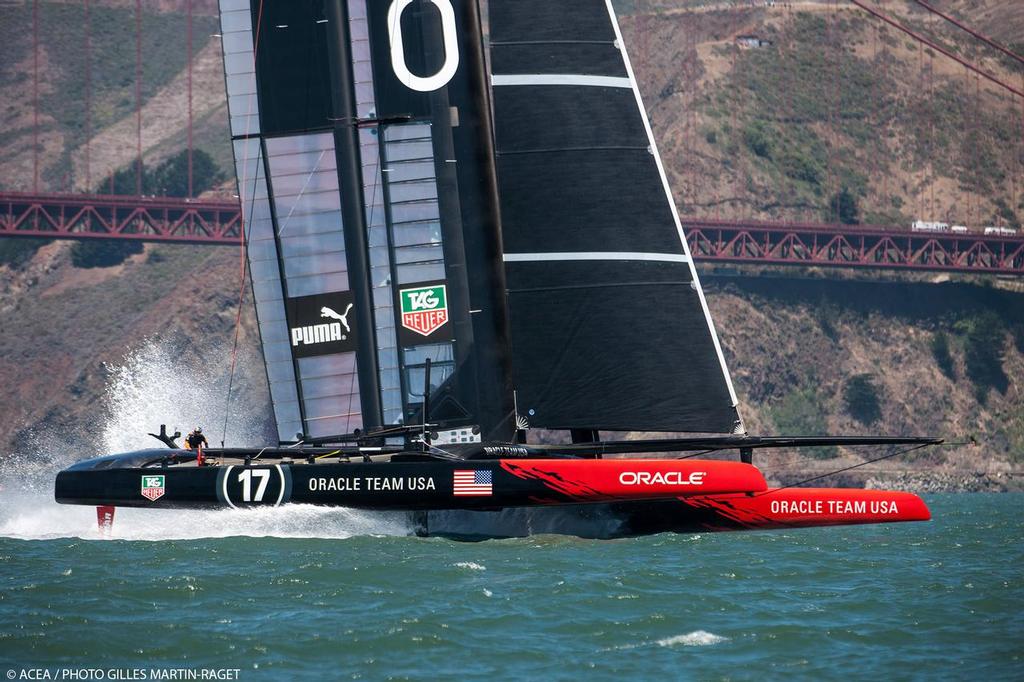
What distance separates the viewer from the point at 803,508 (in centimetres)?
1634

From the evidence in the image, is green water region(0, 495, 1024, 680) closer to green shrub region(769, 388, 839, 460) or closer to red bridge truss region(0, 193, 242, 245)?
red bridge truss region(0, 193, 242, 245)

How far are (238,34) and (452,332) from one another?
4223 millimetres

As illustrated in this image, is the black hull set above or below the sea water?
above

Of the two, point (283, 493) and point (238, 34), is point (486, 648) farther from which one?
point (238, 34)

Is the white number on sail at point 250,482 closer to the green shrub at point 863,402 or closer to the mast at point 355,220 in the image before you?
the mast at point 355,220

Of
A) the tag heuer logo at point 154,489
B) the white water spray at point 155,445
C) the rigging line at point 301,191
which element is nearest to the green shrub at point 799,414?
the white water spray at point 155,445

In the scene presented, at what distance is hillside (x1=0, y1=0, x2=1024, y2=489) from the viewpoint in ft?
200

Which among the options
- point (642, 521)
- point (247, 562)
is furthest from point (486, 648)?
point (642, 521)

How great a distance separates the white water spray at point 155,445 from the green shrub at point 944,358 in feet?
95.7

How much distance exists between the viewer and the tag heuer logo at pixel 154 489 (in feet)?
54.7

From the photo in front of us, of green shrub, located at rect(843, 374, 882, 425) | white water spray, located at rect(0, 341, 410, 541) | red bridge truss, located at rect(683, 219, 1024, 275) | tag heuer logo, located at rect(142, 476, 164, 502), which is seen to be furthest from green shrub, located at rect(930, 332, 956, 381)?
tag heuer logo, located at rect(142, 476, 164, 502)

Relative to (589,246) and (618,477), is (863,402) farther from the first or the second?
(618,477)

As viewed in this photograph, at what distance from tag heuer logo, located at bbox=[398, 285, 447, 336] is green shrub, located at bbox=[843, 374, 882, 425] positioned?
46.9 meters

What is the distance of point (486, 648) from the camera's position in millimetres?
11203
